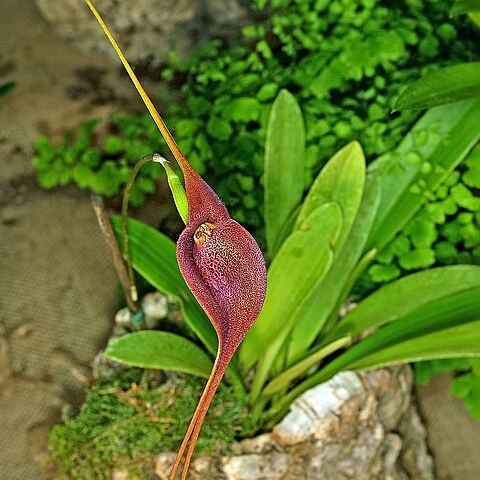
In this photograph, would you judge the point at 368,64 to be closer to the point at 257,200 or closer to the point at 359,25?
the point at 359,25

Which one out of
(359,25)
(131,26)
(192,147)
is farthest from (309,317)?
(131,26)

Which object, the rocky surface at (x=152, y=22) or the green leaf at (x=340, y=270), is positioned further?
the rocky surface at (x=152, y=22)

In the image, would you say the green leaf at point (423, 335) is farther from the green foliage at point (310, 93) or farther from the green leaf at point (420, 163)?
the green foliage at point (310, 93)

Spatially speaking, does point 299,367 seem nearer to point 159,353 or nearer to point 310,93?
point 159,353

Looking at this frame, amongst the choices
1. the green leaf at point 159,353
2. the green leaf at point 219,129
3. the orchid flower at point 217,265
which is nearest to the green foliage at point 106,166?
the green leaf at point 219,129

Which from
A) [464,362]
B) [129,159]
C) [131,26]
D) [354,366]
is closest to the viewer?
[354,366]

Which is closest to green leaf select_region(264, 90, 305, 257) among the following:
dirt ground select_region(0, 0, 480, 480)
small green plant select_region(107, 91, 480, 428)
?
small green plant select_region(107, 91, 480, 428)
